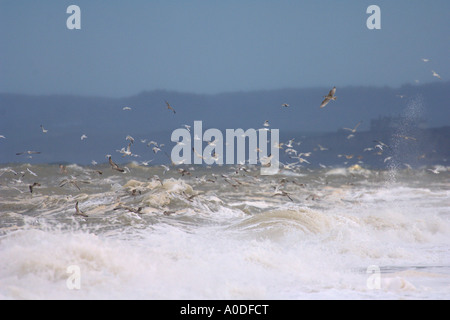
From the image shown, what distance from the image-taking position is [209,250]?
11219 millimetres

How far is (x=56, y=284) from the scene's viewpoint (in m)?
8.24

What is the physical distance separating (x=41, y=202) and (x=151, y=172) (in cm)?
2164

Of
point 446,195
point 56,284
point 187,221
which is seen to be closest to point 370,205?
point 446,195

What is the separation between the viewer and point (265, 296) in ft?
26.1

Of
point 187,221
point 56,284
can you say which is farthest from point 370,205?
point 56,284

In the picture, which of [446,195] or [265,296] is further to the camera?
[446,195]

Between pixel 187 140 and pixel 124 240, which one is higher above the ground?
pixel 187 140

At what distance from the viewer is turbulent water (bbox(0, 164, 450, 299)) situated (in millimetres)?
8297

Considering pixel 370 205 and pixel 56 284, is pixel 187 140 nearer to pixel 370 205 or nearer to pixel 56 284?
pixel 370 205

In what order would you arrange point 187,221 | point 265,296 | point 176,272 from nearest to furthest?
1. point 265,296
2. point 176,272
3. point 187,221

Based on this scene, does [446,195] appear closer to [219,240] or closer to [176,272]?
[219,240]

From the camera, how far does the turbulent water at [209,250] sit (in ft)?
27.2
